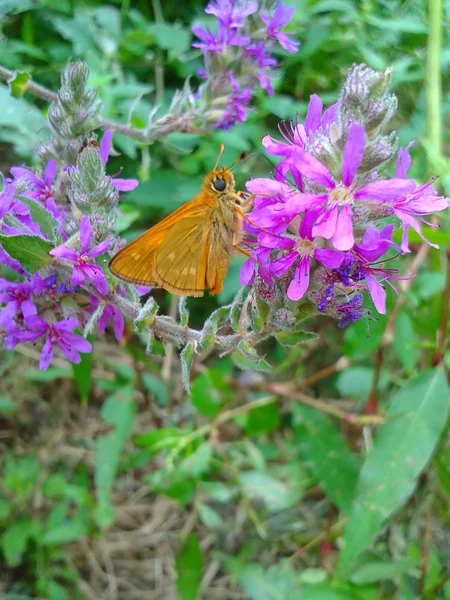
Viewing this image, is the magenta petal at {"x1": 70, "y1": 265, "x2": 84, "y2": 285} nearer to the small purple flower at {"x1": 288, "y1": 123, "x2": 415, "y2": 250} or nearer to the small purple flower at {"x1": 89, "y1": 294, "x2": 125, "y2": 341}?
the small purple flower at {"x1": 89, "y1": 294, "x2": 125, "y2": 341}

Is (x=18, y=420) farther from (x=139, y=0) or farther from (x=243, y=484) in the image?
(x=139, y=0)

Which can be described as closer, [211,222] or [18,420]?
[211,222]

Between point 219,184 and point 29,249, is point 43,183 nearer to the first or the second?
point 29,249

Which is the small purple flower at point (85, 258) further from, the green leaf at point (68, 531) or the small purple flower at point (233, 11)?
the green leaf at point (68, 531)

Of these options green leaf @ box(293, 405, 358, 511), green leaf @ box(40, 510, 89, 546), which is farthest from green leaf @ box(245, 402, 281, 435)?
green leaf @ box(40, 510, 89, 546)

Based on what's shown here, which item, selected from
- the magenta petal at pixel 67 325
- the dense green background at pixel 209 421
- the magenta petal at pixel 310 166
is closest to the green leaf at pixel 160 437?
the dense green background at pixel 209 421

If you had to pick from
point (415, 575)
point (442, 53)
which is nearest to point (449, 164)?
point (442, 53)

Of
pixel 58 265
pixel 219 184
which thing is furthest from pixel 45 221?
pixel 219 184

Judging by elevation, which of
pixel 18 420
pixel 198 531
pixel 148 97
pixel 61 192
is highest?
pixel 61 192
